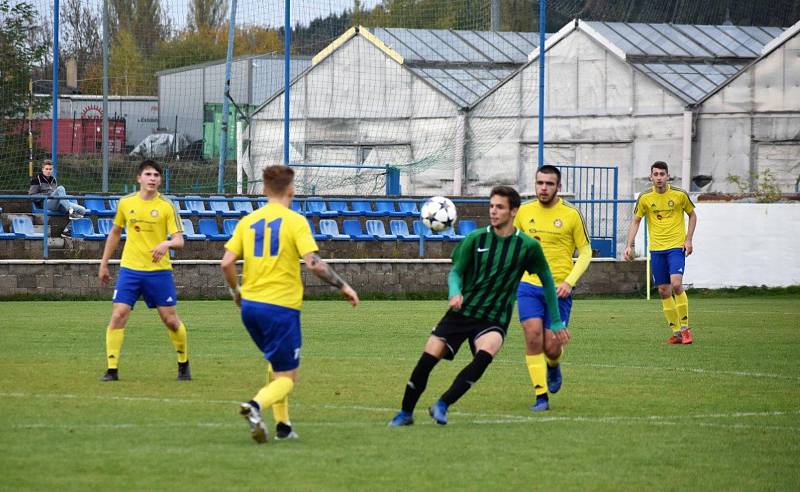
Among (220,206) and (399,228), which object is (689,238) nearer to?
(399,228)

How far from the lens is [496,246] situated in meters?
9.15

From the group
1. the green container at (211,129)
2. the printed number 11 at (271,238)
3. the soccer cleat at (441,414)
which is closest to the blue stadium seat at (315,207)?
the green container at (211,129)

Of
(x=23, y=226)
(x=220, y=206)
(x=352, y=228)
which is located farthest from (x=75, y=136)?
(x=352, y=228)

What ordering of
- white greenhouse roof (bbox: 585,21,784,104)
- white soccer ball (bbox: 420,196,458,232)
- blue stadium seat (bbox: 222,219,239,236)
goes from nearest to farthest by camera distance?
white soccer ball (bbox: 420,196,458,232), blue stadium seat (bbox: 222,219,239,236), white greenhouse roof (bbox: 585,21,784,104)

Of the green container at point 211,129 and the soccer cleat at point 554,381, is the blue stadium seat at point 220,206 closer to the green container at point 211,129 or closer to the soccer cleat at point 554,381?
the green container at point 211,129

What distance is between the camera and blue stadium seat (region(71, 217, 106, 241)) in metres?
24.6

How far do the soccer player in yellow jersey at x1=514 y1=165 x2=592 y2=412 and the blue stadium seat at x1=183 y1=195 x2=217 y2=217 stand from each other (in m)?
15.7

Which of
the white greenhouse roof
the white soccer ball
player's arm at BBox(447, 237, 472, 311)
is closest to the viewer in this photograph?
player's arm at BBox(447, 237, 472, 311)

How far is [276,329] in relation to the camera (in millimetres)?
8086

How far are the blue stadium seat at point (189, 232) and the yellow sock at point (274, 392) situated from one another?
1738 cm

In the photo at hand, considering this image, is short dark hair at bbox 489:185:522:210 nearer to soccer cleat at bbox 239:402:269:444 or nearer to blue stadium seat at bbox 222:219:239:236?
soccer cleat at bbox 239:402:269:444

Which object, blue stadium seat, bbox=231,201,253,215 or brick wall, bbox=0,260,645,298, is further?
blue stadium seat, bbox=231,201,253,215

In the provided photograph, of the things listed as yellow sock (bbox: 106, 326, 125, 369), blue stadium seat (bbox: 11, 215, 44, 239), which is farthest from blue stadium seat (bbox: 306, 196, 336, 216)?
yellow sock (bbox: 106, 326, 125, 369)

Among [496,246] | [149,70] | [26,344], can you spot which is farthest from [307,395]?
[149,70]
